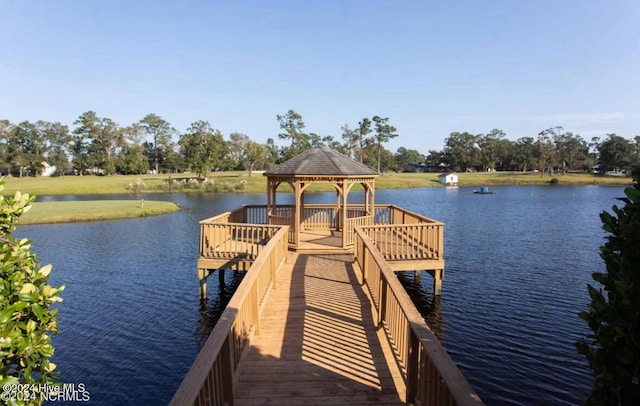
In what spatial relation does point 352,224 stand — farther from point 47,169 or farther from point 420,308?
point 47,169

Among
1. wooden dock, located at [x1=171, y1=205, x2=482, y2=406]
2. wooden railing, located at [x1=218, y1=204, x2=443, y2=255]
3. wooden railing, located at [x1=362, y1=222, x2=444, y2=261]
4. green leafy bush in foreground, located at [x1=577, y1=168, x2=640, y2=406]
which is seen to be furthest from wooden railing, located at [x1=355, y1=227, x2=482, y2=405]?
wooden railing, located at [x1=218, y1=204, x2=443, y2=255]

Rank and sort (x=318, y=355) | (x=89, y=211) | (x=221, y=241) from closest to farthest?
(x=318, y=355) < (x=221, y=241) < (x=89, y=211)

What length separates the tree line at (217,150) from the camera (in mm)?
79312

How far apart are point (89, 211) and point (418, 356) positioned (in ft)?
116

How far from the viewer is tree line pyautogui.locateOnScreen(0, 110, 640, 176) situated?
7931cm

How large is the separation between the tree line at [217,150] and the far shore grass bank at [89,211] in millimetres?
30266

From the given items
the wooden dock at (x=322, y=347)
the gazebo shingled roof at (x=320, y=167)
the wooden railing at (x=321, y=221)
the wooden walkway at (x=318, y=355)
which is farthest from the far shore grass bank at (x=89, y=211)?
the wooden walkway at (x=318, y=355)

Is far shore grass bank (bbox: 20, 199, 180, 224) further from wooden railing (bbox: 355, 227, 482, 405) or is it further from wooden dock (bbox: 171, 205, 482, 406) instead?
wooden railing (bbox: 355, 227, 482, 405)

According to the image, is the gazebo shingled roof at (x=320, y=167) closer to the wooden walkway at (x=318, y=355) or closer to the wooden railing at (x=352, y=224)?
the wooden railing at (x=352, y=224)

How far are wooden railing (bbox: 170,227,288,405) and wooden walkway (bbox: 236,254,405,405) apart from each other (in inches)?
13.9

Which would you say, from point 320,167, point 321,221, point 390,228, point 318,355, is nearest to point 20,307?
point 318,355

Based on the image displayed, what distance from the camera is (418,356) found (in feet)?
14.1

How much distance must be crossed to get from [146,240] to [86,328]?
514 inches

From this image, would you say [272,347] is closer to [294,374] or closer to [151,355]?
[294,374]
